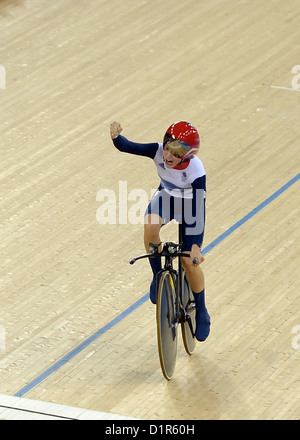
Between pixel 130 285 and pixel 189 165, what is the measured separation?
1137 millimetres

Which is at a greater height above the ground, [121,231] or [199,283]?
[199,283]

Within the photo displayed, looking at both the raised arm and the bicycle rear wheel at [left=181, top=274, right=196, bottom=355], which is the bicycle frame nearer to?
the bicycle rear wheel at [left=181, top=274, right=196, bottom=355]

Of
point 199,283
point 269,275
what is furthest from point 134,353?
point 269,275

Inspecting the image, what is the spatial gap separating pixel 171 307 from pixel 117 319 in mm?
589

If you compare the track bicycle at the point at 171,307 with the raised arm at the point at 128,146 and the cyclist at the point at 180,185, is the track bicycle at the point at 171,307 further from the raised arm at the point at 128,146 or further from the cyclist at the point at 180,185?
the raised arm at the point at 128,146

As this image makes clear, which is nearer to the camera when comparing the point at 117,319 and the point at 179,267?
the point at 179,267

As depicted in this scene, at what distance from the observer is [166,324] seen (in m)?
4.66

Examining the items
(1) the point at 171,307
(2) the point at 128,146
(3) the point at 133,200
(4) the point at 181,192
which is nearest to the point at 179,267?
(1) the point at 171,307

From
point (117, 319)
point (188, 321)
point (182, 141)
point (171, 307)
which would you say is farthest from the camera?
point (117, 319)

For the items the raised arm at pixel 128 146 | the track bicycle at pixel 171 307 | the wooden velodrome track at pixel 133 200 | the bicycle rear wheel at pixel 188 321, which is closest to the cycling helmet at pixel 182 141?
the raised arm at pixel 128 146

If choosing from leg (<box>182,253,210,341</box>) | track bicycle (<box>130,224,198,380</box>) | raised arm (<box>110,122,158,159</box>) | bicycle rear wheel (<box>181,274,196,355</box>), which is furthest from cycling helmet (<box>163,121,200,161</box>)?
bicycle rear wheel (<box>181,274,196,355</box>)

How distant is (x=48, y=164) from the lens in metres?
6.74

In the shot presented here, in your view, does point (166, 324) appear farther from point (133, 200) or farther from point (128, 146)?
point (133, 200)

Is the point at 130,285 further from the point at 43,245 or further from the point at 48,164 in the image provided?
the point at 48,164
